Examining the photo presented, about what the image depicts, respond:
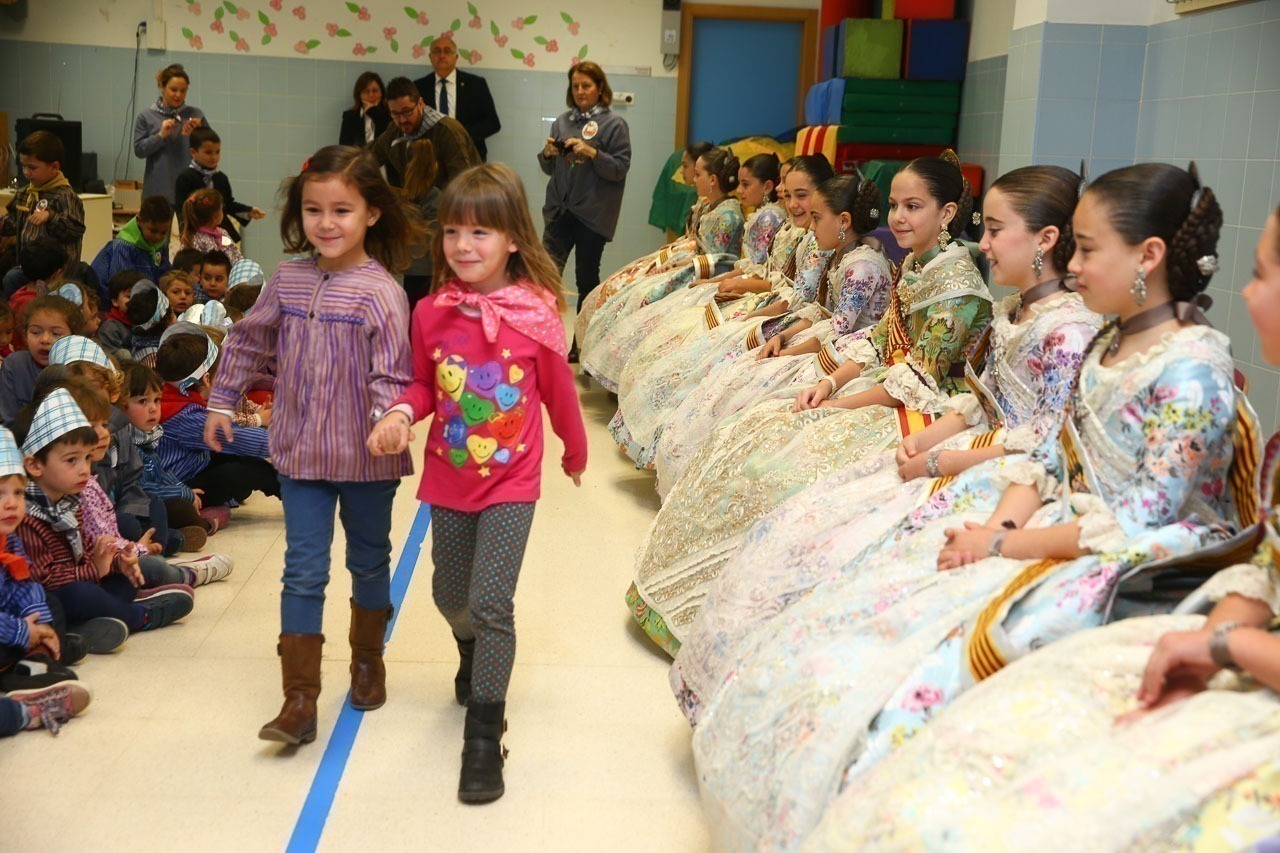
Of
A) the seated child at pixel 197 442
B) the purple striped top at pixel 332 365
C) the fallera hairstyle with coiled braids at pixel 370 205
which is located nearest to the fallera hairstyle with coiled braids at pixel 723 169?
the seated child at pixel 197 442

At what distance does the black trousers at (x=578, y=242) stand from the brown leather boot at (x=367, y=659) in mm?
4446

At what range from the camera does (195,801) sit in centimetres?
251

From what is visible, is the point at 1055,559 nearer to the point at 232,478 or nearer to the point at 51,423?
the point at 51,423

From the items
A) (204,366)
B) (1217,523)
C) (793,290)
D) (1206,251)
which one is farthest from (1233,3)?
(204,366)

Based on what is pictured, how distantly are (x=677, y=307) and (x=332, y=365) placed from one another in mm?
3007

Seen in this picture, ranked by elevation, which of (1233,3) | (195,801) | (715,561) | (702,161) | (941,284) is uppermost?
(1233,3)

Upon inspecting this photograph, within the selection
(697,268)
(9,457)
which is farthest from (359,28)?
(9,457)

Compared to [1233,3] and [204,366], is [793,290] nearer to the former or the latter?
[1233,3]

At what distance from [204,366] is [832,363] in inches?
80.5

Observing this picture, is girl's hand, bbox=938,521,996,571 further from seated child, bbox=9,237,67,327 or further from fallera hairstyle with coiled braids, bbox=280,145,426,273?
seated child, bbox=9,237,67,327

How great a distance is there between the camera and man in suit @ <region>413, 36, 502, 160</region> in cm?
894

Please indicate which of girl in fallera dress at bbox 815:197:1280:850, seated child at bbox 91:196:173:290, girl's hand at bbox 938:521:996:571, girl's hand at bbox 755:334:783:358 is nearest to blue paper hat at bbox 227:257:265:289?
seated child at bbox 91:196:173:290

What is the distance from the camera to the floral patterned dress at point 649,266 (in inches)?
248

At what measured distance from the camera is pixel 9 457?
2.83m
